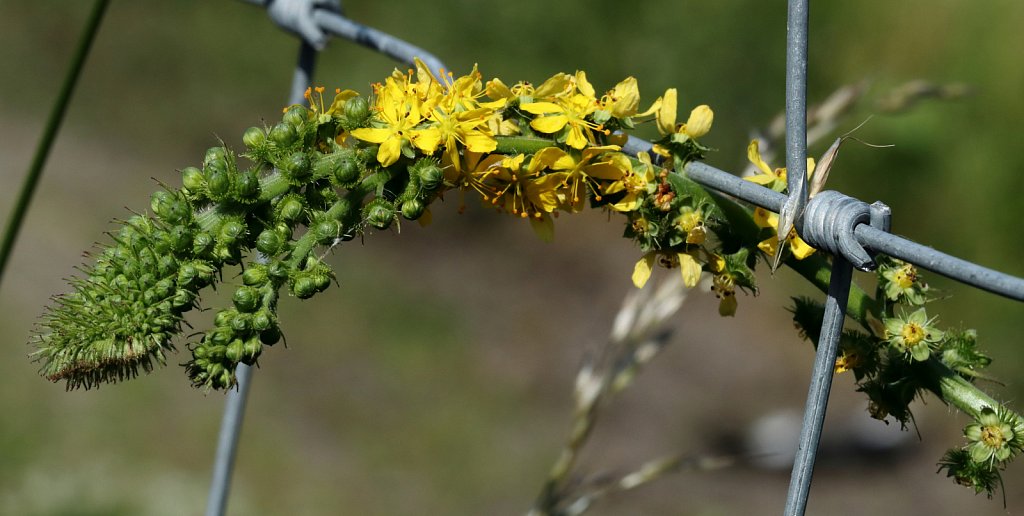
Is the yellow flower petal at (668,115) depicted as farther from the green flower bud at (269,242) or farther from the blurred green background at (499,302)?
Result: the blurred green background at (499,302)

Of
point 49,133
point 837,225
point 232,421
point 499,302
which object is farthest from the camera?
point 499,302

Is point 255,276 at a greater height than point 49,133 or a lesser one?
lesser

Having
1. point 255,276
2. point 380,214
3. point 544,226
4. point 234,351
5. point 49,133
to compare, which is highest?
point 49,133

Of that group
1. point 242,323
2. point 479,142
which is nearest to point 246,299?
point 242,323

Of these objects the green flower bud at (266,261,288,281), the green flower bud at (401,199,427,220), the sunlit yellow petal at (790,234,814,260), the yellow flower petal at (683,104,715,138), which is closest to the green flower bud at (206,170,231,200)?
the green flower bud at (266,261,288,281)

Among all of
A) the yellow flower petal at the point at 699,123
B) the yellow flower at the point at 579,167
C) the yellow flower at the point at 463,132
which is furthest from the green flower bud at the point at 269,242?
the yellow flower petal at the point at 699,123

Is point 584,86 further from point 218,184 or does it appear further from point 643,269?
point 218,184

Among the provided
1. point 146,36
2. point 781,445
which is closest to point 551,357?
point 781,445
